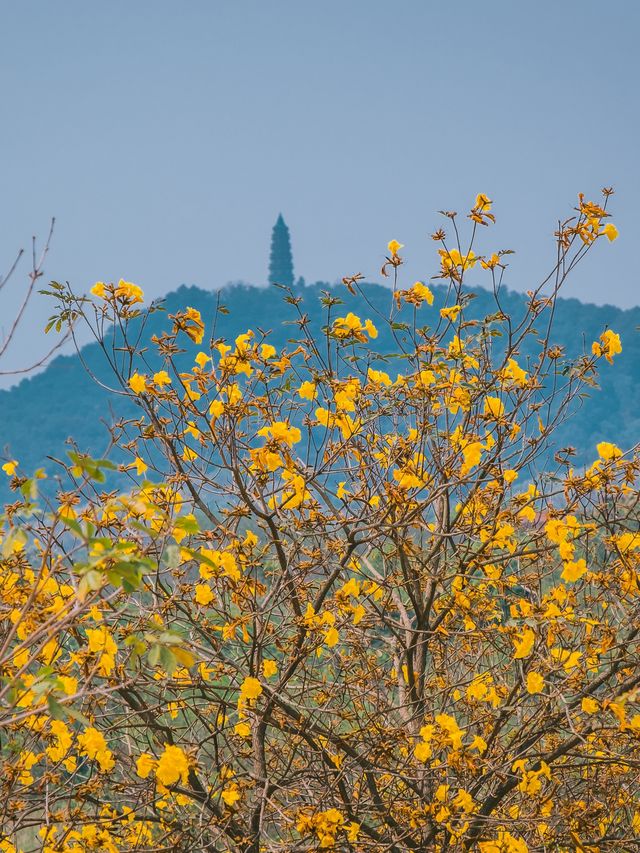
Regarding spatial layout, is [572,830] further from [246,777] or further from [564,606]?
[246,777]

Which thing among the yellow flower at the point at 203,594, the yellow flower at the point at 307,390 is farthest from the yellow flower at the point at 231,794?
the yellow flower at the point at 307,390

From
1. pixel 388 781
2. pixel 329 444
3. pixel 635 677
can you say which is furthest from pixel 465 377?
pixel 388 781

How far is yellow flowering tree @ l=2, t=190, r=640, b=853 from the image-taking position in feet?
10.7

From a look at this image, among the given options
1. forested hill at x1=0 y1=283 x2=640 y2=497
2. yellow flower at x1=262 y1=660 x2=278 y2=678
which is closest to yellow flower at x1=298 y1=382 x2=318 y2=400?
yellow flower at x1=262 y1=660 x2=278 y2=678

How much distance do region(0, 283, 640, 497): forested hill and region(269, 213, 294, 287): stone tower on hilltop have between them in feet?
11.9

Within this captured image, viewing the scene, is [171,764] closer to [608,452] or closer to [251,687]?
[251,687]

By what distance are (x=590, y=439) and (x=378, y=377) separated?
393ft

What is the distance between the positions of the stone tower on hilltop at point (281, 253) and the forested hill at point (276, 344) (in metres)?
3.64

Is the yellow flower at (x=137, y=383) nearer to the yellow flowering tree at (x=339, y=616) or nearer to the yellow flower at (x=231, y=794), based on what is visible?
the yellow flowering tree at (x=339, y=616)

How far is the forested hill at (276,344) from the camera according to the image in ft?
403

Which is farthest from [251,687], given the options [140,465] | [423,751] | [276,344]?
[276,344]

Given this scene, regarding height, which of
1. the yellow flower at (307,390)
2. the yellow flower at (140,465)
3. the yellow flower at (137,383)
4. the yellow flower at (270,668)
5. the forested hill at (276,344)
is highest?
the forested hill at (276,344)

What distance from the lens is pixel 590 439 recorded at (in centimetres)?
11975

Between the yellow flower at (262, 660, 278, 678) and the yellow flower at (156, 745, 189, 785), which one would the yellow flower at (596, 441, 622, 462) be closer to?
the yellow flower at (262, 660, 278, 678)
